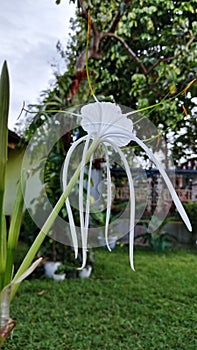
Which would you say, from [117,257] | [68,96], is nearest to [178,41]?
[68,96]

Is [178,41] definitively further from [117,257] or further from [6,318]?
[6,318]

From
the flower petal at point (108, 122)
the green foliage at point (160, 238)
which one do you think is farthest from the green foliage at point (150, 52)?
the flower petal at point (108, 122)

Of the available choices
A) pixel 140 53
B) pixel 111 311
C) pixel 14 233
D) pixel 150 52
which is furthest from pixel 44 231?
pixel 140 53

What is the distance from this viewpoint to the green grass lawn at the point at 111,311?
5.82 feet

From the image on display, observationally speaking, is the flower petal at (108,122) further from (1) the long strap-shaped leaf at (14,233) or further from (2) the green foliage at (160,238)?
(2) the green foliage at (160,238)

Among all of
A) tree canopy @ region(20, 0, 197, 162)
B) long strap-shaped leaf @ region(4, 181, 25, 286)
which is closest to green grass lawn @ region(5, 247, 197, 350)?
tree canopy @ region(20, 0, 197, 162)

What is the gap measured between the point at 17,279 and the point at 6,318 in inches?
1.7

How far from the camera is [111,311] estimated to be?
2.19 meters

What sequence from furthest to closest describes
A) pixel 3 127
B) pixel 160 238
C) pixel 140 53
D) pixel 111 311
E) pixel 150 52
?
pixel 160 238 < pixel 140 53 < pixel 150 52 < pixel 111 311 < pixel 3 127

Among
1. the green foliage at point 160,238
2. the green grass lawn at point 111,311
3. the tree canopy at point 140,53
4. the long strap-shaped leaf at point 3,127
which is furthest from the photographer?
the green foliage at point 160,238

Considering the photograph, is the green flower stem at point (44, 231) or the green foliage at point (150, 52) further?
the green foliage at point (150, 52)

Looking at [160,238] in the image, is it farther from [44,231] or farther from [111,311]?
[44,231]

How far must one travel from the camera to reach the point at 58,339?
1789 millimetres

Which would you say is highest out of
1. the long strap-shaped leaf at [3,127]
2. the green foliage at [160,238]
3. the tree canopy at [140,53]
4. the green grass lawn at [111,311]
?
the tree canopy at [140,53]
